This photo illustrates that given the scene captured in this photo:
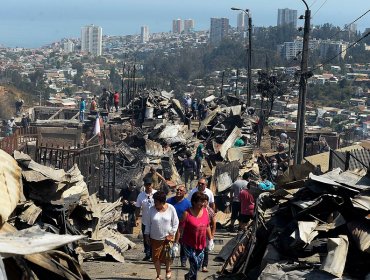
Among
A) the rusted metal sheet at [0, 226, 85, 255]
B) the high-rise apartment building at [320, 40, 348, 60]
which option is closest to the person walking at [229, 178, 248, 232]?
the rusted metal sheet at [0, 226, 85, 255]

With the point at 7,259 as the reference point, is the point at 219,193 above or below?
below

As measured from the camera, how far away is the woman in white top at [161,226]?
29.9 feet

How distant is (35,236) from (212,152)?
18.7 metres

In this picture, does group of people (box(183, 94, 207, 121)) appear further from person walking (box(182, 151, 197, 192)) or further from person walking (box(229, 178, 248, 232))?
person walking (box(229, 178, 248, 232))

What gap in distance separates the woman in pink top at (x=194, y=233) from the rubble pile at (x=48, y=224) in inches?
43.7

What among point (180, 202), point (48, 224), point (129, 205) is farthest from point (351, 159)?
point (48, 224)

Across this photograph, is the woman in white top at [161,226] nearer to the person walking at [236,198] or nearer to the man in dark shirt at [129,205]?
the person walking at [236,198]

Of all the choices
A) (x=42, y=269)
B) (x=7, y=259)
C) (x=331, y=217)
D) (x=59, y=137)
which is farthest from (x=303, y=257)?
(x=59, y=137)

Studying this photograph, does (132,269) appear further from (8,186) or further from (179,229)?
(8,186)

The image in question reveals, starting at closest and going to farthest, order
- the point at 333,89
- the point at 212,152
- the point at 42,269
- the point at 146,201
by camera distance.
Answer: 1. the point at 42,269
2. the point at 146,201
3. the point at 212,152
4. the point at 333,89

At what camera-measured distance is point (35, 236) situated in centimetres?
606

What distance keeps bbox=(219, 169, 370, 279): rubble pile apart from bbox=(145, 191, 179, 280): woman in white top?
75 centimetres

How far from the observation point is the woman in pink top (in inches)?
347

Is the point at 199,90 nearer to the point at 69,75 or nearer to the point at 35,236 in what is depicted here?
the point at 69,75
